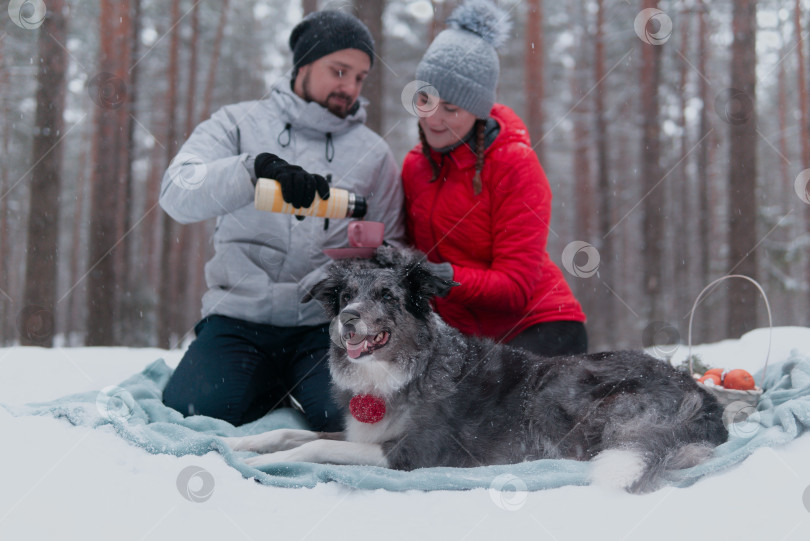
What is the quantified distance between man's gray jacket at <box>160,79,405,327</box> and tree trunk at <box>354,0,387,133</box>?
2.60 meters

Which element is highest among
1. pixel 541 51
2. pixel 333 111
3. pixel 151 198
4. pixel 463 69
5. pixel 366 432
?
pixel 541 51

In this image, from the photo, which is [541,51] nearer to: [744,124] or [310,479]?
[744,124]

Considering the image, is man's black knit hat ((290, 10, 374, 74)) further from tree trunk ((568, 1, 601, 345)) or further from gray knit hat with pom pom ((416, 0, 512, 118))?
tree trunk ((568, 1, 601, 345))

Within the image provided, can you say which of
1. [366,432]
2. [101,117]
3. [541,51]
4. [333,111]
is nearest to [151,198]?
[101,117]

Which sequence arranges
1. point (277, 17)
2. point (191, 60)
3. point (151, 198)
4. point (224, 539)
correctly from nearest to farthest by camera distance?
point (224, 539) < point (191, 60) < point (151, 198) < point (277, 17)

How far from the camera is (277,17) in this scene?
20.5m

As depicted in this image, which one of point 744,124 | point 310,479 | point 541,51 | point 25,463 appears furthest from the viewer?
point 541,51

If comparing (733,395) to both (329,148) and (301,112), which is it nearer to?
(329,148)

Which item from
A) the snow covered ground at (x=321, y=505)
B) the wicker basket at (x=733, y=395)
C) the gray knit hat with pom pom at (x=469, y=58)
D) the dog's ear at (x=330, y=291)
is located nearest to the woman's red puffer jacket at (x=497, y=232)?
the gray knit hat with pom pom at (x=469, y=58)

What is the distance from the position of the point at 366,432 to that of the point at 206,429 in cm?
115

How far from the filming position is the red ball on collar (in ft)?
10.8

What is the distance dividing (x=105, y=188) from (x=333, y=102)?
7.95 m

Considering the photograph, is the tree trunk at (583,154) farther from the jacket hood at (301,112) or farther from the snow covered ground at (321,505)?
the snow covered ground at (321,505)

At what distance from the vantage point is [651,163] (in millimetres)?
13398
